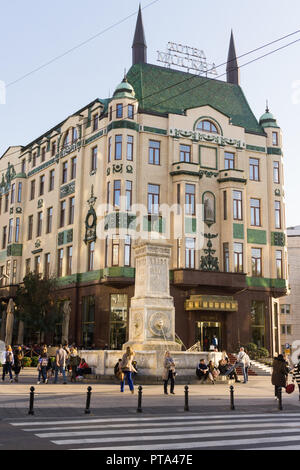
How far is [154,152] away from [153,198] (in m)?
3.86

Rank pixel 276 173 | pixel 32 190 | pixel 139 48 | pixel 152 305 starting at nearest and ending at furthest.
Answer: pixel 152 305, pixel 276 173, pixel 139 48, pixel 32 190

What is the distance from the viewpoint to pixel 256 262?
46.8 meters

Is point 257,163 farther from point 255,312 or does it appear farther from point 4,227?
point 4,227

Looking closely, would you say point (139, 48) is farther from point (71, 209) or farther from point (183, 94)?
point (71, 209)

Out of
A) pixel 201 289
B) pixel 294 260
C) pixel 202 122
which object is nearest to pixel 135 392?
pixel 201 289

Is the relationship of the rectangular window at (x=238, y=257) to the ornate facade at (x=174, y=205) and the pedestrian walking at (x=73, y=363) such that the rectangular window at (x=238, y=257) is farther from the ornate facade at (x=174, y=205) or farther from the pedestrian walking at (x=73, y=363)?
the pedestrian walking at (x=73, y=363)

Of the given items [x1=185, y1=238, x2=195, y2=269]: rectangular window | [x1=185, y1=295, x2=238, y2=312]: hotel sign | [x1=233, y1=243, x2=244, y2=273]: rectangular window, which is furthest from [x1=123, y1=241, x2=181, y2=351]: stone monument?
[x1=233, y1=243, x2=244, y2=273]: rectangular window

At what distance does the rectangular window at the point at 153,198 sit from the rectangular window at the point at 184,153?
3.42m

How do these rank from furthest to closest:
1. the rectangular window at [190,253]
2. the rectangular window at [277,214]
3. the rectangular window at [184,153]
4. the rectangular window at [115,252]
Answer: the rectangular window at [277,214], the rectangular window at [184,153], the rectangular window at [190,253], the rectangular window at [115,252]

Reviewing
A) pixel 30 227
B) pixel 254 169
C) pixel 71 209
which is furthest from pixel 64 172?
pixel 254 169

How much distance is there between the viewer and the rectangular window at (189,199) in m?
44.3

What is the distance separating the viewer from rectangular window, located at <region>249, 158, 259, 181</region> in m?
48.3

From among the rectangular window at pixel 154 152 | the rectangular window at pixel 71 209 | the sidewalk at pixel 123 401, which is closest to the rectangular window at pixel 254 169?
the rectangular window at pixel 154 152

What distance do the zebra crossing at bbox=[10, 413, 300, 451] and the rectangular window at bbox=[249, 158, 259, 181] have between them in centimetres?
3516
